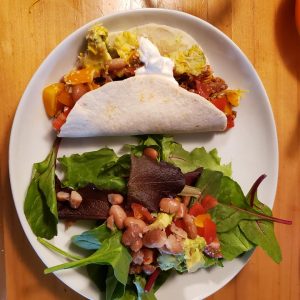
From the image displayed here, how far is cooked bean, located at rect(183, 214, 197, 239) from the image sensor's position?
153 cm

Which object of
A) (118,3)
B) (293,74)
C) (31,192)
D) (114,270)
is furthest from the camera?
(293,74)

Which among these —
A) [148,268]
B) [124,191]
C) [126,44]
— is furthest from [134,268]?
[126,44]

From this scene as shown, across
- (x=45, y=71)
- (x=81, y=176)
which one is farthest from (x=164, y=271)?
(x=45, y=71)

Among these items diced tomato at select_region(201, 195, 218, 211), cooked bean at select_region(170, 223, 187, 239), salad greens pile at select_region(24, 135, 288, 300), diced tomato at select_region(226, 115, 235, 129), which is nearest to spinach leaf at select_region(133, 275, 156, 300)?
salad greens pile at select_region(24, 135, 288, 300)

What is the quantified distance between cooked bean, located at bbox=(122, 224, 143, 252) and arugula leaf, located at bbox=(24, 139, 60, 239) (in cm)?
22

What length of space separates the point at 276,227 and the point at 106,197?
68 centimetres

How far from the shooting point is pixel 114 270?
1.41m

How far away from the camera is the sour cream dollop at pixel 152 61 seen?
1515 mm

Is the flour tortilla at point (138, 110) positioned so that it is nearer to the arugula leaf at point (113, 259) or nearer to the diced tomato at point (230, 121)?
the diced tomato at point (230, 121)

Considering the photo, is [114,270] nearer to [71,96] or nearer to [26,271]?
[26,271]

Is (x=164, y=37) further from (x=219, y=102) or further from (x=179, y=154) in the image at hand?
(x=179, y=154)

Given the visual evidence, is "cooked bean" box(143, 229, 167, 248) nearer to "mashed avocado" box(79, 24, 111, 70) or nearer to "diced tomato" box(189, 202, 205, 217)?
"diced tomato" box(189, 202, 205, 217)

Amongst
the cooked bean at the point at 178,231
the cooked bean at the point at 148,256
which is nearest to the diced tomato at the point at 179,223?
the cooked bean at the point at 178,231

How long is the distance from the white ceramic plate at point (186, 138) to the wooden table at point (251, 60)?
105 mm
